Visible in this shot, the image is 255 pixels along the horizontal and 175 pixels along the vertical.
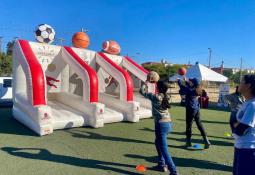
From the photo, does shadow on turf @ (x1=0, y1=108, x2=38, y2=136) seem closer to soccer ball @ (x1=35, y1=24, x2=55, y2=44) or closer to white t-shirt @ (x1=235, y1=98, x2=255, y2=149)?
soccer ball @ (x1=35, y1=24, x2=55, y2=44)

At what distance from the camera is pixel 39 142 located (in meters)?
5.79

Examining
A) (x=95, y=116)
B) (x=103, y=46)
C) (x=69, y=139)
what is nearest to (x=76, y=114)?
(x=95, y=116)

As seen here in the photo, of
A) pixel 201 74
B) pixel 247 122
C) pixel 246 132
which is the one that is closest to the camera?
pixel 247 122

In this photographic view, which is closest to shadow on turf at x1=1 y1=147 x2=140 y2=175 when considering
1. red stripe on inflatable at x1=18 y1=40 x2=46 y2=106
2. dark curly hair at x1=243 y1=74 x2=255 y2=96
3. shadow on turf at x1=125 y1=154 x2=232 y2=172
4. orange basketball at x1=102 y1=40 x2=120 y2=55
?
shadow on turf at x1=125 y1=154 x2=232 y2=172

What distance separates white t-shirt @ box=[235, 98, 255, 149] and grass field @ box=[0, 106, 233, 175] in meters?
1.91

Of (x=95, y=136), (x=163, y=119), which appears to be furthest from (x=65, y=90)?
(x=163, y=119)

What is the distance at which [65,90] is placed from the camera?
9.95 m

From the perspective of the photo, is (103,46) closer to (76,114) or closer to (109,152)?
(76,114)

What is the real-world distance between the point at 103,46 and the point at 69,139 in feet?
18.9

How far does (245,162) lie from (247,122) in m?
0.44

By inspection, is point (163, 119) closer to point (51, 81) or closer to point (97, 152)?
point (97, 152)

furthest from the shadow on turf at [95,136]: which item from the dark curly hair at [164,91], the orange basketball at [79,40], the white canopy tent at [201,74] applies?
the white canopy tent at [201,74]

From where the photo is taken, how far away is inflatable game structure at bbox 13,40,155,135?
21.4 ft

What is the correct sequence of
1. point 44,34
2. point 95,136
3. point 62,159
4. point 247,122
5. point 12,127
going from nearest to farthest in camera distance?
point 247,122 < point 62,159 < point 95,136 < point 12,127 < point 44,34
